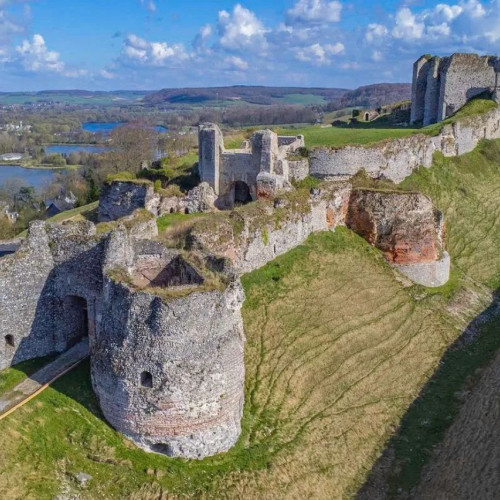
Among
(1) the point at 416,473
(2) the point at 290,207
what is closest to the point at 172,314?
(1) the point at 416,473

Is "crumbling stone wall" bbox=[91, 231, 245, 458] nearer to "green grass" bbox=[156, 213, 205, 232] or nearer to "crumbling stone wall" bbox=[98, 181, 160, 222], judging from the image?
"green grass" bbox=[156, 213, 205, 232]

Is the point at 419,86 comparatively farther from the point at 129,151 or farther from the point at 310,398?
the point at 310,398

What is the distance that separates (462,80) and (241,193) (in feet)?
85.8

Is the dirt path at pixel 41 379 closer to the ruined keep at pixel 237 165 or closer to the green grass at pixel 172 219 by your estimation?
the green grass at pixel 172 219

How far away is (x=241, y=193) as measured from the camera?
30.7 m

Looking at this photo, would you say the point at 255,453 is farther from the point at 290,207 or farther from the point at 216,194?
the point at 216,194

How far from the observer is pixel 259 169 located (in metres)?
29.5

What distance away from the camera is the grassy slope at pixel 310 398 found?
15.5 meters

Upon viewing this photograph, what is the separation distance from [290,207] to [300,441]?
→ 1104cm

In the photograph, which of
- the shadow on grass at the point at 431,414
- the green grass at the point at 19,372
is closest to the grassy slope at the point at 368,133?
the shadow on grass at the point at 431,414

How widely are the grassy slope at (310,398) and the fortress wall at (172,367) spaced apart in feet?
1.86

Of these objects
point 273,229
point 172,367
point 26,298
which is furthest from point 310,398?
point 26,298

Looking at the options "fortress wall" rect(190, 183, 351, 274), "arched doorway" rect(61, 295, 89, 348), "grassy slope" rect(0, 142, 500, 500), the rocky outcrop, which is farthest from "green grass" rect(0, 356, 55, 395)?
the rocky outcrop

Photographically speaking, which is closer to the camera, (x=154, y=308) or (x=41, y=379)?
(x=154, y=308)
